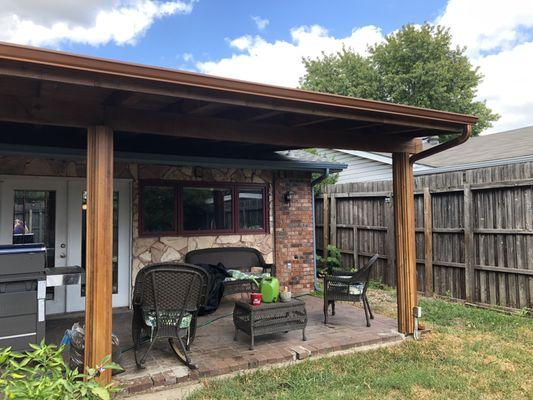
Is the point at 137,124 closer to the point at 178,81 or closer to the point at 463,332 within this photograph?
the point at 178,81

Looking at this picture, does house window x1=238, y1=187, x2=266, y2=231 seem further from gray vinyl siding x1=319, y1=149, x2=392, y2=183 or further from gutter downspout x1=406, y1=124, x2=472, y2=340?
gray vinyl siding x1=319, y1=149, x2=392, y2=183

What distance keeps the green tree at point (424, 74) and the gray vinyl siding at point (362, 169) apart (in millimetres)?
11633

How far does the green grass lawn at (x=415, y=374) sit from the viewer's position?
3.53m

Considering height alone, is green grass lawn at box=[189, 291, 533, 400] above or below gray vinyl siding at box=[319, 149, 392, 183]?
below

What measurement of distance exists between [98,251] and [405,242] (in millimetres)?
3464

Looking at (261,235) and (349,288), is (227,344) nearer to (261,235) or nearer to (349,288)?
(349,288)

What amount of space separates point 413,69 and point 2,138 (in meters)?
21.2

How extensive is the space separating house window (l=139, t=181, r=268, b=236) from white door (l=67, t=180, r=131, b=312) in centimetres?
25

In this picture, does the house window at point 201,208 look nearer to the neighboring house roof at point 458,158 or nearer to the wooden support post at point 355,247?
the neighboring house roof at point 458,158

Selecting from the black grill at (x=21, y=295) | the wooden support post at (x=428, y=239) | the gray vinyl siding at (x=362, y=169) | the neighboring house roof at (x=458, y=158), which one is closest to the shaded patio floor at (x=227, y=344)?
the black grill at (x=21, y=295)

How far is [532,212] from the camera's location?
5.89 metres

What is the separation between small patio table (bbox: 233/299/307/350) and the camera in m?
4.52

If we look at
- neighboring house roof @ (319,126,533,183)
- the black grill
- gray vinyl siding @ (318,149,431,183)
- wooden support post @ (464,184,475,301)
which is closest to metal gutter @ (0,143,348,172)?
neighboring house roof @ (319,126,533,183)

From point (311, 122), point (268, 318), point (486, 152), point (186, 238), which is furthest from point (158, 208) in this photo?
point (486, 152)
